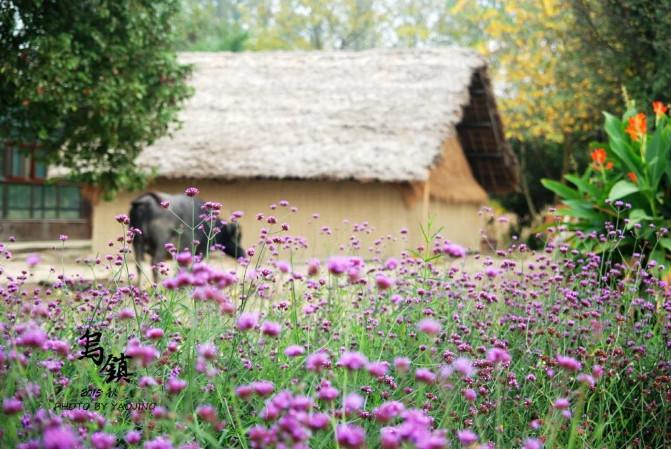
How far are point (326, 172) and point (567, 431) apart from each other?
10035 millimetres

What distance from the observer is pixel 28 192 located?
16.3 metres

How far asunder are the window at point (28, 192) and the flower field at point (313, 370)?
1385 centimetres

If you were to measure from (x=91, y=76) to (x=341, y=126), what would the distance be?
5055 mm

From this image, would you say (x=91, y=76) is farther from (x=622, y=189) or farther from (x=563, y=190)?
(x=622, y=189)

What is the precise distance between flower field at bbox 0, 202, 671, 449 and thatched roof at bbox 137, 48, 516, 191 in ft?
29.6

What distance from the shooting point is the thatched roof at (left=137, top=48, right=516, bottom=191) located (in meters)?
12.7

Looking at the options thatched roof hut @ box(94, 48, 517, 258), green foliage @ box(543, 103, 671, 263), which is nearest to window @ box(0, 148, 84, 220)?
thatched roof hut @ box(94, 48, 517, 258)

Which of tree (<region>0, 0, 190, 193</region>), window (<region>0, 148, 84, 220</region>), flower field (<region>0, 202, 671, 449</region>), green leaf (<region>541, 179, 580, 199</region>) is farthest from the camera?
window (<region>0, 148, 84, 220</region>)

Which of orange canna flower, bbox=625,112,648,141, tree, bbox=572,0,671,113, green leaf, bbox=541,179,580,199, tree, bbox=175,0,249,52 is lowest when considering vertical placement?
green leaf, bbox=541,179,580,199

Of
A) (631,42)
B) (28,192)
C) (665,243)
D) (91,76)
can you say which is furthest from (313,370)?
(28,192)

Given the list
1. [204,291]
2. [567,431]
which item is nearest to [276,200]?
[567,431]

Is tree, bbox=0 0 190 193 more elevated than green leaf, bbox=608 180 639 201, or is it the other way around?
tree, bbox=0 0 190 193

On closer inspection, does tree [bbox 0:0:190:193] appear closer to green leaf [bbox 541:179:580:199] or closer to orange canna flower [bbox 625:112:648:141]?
green leaf [bbox 541:179:580:199]

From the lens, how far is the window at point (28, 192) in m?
15.9
